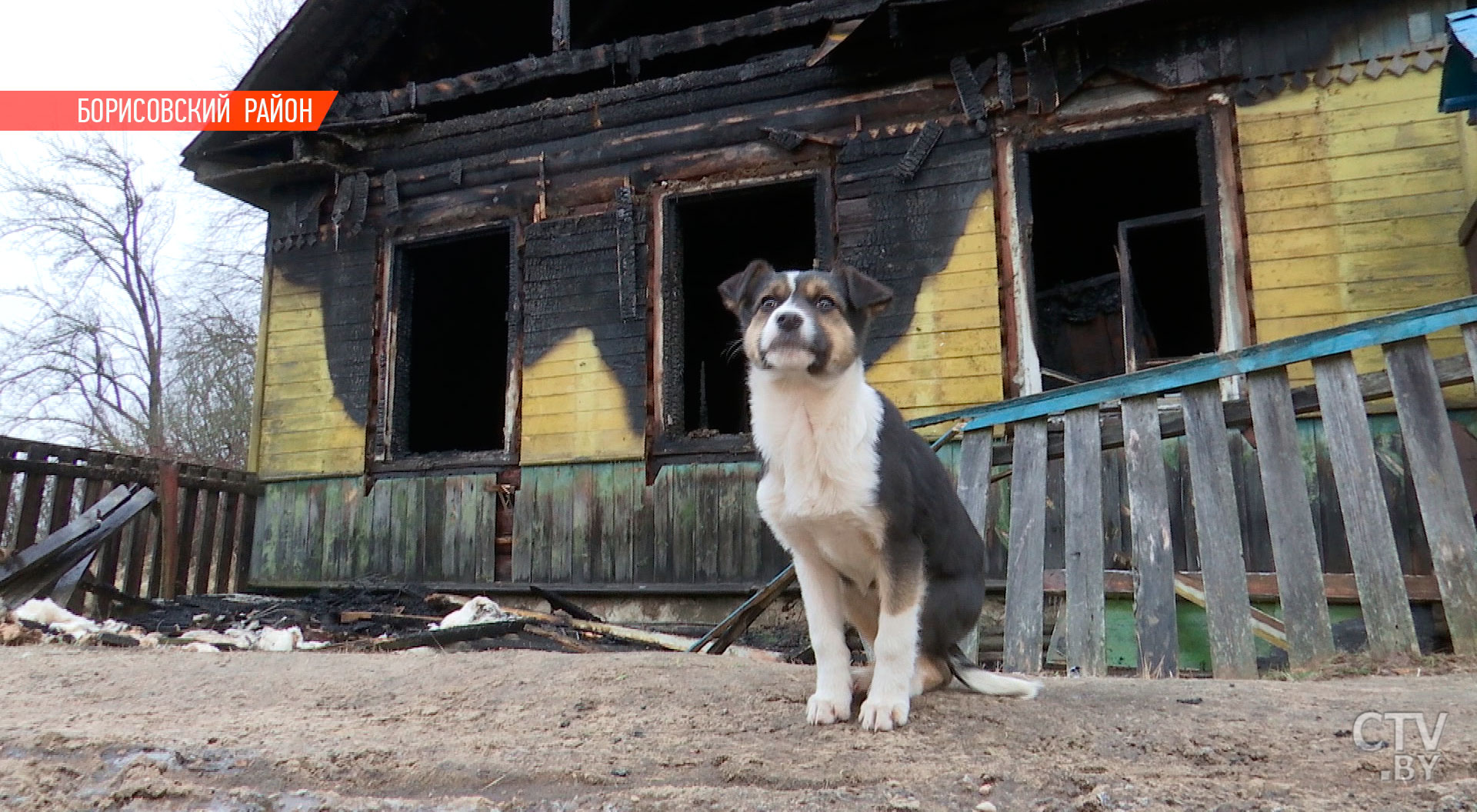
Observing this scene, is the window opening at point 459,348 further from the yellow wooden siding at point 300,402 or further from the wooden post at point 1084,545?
the wooden post at point 1084,545

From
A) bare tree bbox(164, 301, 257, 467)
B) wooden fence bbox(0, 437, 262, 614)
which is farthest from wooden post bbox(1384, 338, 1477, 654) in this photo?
bare tree bbox(164, 301, 257, 467)

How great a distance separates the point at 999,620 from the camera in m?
6.39

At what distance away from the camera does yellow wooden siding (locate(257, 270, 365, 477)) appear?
864 centimetres

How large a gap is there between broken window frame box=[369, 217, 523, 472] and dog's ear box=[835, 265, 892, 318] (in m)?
5.47

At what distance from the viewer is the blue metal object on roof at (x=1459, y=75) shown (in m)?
4.79

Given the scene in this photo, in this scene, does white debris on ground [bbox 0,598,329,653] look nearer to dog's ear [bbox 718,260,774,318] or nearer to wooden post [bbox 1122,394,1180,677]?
dog's ear [bbox 718,260,774,318]

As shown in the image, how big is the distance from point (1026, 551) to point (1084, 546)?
1.03 ft

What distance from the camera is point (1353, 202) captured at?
6000 mm

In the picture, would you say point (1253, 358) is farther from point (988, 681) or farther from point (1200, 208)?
point (1200, 208)

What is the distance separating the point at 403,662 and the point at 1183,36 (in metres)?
6.43

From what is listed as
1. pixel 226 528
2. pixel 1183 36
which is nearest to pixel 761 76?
pixel 1183 36

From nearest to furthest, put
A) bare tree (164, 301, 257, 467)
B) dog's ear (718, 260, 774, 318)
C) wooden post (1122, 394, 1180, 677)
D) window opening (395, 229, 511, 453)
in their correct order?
1. dog's ear (718, 260, 774, 318)
2. wooden post (1122, 394, 1180, 677)
3. window opening (395, 229, 511, 453)
4. bare tree (164, 301, 257, 467)

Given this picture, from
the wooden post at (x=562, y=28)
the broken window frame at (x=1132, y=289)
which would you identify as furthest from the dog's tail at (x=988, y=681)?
the wooden post at (x=562, y=28)

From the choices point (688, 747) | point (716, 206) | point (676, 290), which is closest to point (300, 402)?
point (676, 290)
